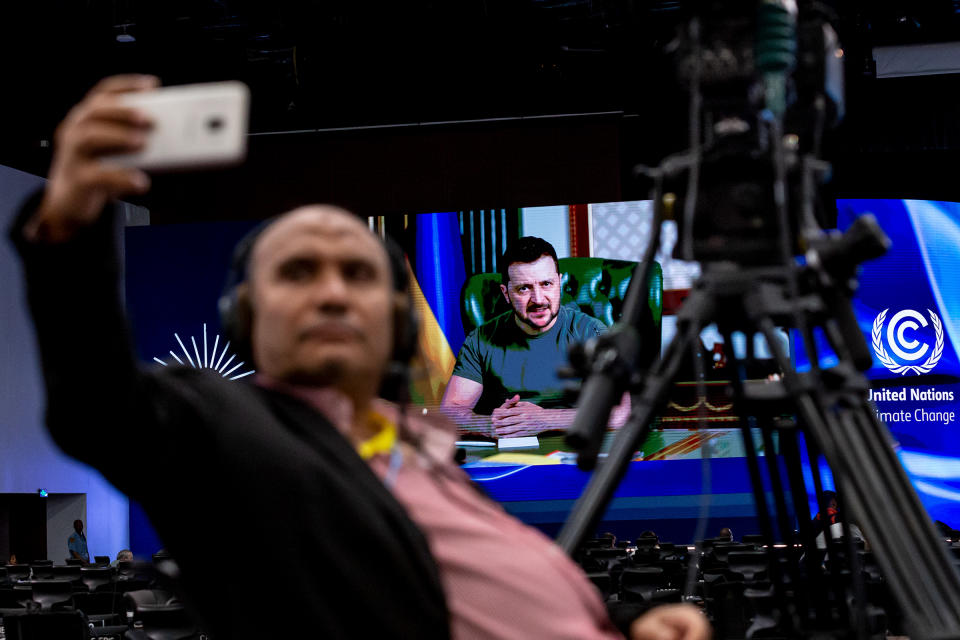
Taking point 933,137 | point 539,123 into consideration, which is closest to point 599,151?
point 539,123

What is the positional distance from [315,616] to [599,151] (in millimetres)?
13972

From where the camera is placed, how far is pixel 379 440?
123cm

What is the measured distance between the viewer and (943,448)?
1391 centimetres

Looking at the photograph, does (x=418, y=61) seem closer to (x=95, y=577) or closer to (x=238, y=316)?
(x=95, y=577)

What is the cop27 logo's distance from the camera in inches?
550

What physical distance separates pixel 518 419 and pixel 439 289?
6.02 ft

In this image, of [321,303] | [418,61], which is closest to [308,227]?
[321,303]

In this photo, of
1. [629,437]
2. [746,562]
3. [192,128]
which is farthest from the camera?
[746,562]

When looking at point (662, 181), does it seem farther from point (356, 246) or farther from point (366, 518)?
point (366, 518)

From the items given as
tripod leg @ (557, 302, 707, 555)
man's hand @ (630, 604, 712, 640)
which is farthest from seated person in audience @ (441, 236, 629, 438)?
man's hand @ (630, 604, 712, 640)

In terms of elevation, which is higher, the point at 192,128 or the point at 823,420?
the point at 192,128

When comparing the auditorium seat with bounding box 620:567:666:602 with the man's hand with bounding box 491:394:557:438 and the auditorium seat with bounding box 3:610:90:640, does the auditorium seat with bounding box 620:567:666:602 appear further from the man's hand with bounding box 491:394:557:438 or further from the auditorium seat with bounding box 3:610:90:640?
the man's hand with bounding box 491:394:557:438

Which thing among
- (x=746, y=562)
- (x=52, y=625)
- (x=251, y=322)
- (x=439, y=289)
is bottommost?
(x=746, y=562)

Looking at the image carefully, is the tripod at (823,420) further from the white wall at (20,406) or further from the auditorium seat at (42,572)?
the white wall at (20,406)
